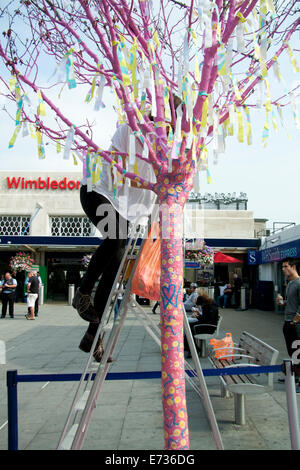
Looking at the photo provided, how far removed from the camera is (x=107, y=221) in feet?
8.70

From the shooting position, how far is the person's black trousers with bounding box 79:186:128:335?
8.79 feet

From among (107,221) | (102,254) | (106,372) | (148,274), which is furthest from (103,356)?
(107,221)

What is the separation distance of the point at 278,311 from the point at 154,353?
37.6ft

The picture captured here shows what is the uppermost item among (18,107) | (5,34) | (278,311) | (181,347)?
(5,34)

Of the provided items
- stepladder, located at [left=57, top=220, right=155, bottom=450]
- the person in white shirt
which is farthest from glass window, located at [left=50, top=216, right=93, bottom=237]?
stepladder, located at [left=57, top=220, right=155, bottom=450]

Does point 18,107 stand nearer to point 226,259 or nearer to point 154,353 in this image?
point 154,353

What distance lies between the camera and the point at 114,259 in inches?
109

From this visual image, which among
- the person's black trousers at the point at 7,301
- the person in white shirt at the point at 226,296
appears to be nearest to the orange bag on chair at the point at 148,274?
the person's black trousers at the point at 7,301

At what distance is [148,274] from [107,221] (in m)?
0.42

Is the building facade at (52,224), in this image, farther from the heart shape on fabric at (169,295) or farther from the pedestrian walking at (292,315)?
the heart shape on fabric at (169,295)

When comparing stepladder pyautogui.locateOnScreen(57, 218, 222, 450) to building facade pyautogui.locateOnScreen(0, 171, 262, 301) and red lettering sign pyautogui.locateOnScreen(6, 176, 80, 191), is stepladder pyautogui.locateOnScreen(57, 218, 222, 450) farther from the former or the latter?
red lettering sign pyautogui.locateOnScreen(6, 176, 80, 191)

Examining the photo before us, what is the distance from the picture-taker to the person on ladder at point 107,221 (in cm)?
263

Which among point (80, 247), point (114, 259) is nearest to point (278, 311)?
point (80, 247)

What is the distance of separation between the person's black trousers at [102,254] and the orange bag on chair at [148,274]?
0.69ft
